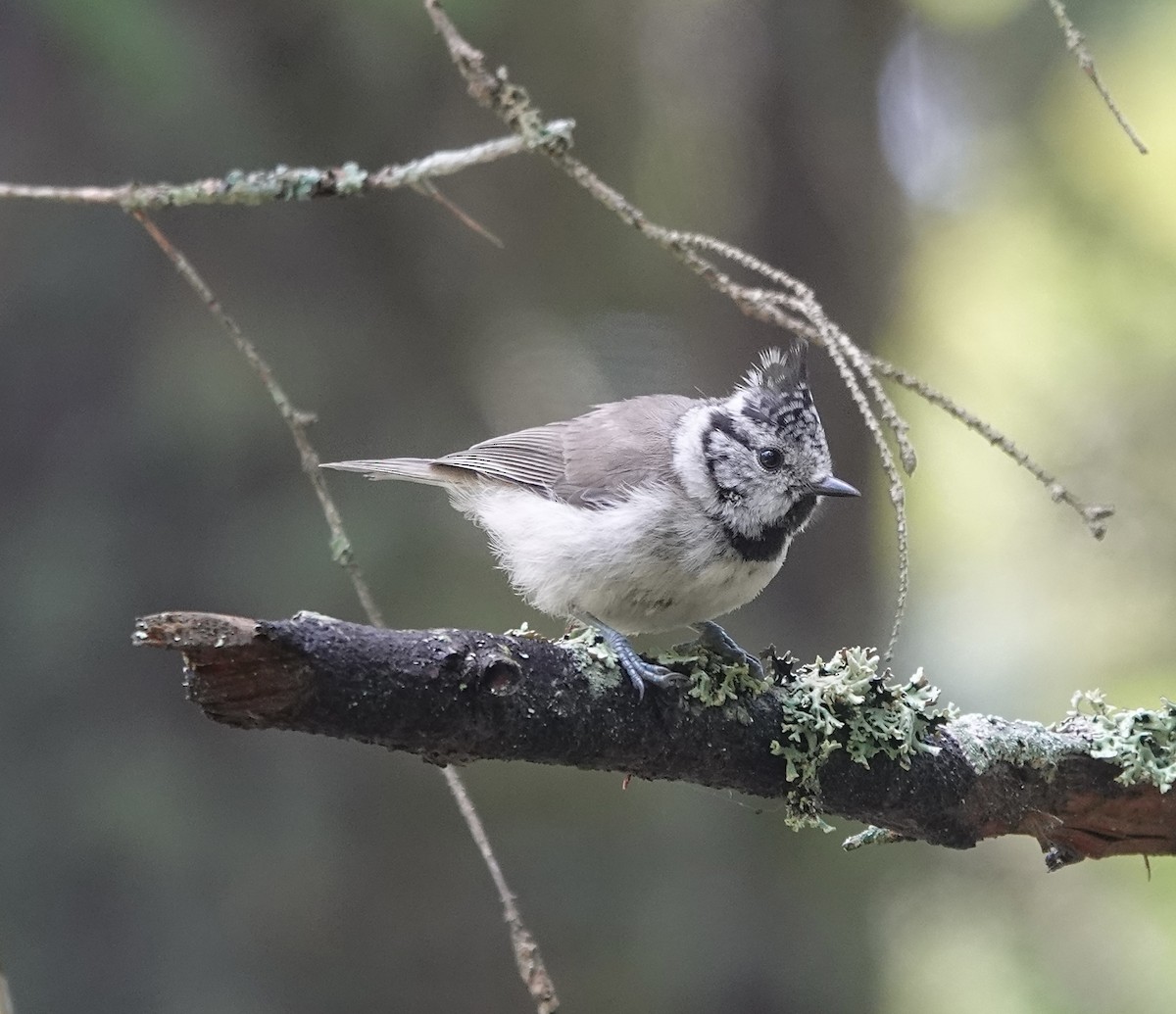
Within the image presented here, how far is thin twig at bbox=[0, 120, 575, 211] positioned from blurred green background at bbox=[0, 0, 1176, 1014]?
139 inches

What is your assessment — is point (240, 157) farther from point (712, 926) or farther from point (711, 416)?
point (712, 926)

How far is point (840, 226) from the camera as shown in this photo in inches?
233

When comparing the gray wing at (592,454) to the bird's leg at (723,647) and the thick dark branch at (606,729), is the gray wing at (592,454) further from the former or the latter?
the thick dark branch at (606,729)

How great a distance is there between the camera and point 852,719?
279 cm

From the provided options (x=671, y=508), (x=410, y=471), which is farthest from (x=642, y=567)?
(x=410, y=471)

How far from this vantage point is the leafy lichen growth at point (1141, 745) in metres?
2.89

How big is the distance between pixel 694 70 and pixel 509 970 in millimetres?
4594

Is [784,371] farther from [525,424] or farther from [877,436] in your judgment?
[525,424]

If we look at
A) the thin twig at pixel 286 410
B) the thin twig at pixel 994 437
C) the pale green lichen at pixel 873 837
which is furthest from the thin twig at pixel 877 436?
the pale green lichen at pixel 873 837

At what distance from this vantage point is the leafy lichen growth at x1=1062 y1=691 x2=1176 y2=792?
289 centimetres

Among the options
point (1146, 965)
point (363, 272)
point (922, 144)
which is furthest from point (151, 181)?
point (1146, 965)

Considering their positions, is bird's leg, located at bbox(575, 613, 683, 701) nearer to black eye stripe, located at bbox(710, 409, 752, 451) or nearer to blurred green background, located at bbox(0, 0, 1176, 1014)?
black eye stripe, located at bbox(710, 409, 752, 451)

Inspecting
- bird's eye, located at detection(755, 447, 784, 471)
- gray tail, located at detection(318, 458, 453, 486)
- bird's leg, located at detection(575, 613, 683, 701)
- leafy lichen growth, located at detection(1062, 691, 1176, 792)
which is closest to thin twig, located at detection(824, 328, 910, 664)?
bird's leg, located at detection(575, 613, 683, 701)

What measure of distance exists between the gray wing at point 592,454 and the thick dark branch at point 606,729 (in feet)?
2.86
